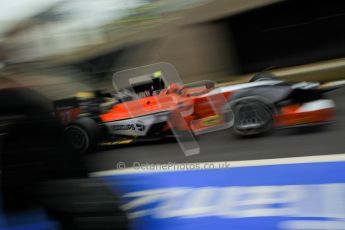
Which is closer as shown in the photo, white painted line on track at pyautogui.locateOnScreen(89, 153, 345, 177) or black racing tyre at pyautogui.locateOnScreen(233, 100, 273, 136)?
white painted line on track at pyautogui.locateOnScreen(89, 153, 345, 177)

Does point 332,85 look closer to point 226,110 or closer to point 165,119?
point 226,110

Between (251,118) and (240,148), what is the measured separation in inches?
18.7

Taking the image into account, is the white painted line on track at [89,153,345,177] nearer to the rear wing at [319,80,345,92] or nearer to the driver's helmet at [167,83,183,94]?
the driver's helmet at [167,83,183,94]

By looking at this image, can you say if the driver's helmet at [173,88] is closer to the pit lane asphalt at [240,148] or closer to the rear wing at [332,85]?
the pit lane asphalt at [240,148]

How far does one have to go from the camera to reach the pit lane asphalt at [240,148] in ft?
13.3

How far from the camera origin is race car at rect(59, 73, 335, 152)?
13.7 ft

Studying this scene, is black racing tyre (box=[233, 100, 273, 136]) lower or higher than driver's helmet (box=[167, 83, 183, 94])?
lower

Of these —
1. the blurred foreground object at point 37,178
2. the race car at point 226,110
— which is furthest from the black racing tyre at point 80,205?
the race car at point 226,110

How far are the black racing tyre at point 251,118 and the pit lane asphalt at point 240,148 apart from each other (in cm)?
9

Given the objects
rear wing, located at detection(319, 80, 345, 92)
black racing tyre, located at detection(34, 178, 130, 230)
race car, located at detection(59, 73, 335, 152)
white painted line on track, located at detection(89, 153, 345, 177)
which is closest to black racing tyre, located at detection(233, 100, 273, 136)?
race car, located at detection(59, 73, 335, 152)

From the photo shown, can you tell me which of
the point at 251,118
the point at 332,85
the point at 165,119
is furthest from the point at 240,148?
the point at 332,85

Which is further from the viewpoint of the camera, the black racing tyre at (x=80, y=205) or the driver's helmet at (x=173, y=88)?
the driver's helmet at (x=173, y=88)

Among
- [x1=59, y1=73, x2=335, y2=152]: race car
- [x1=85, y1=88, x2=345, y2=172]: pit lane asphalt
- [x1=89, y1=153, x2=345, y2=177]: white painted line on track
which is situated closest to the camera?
[x1=89, y1=153, x2=345, y2=177]: white painted line on track

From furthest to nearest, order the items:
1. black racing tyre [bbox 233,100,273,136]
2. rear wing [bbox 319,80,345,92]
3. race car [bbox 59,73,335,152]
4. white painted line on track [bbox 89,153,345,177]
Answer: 1. rear wing [bbox 319,80,345,92]
2. black racing tyre [bbox 233,100,273,136]
3. race car [bbox 59,73,335,152]
4. white painted line on track [bbox 89,153,345,177]
